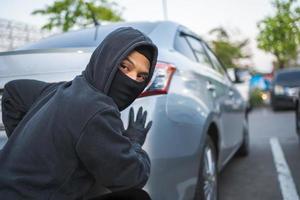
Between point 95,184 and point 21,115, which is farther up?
point 21,115

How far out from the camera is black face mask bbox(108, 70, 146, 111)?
1651 millimetres

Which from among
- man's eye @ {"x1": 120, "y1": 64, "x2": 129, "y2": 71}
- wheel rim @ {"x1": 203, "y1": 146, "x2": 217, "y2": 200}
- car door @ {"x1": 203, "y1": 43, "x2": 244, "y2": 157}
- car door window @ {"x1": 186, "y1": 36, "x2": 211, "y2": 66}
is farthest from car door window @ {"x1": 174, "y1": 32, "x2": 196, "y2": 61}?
man's eye @ {"x1": 120, "y1": 64, "x2": 129, "y2": 71}

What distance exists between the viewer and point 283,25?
4730 millimetres

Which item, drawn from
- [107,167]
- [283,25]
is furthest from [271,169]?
[107,167]

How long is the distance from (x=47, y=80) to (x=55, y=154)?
84cm

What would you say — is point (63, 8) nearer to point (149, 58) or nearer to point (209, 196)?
point (209, 196)

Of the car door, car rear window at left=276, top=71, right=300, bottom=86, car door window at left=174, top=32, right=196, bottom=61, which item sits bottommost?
car rear window at left=276, top=71, right=300, bottom=86

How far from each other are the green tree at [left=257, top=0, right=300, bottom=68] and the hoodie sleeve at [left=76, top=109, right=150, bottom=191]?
363 centimetres

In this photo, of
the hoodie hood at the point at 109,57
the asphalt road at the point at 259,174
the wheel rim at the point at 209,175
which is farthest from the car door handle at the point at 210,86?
the hoodie hood at the point at 109,57

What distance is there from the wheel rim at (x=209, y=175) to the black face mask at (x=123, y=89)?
135 centimetres

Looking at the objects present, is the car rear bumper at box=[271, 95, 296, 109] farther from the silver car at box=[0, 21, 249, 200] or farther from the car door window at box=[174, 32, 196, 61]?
the car door window at box=[174, 32, 196, 61]

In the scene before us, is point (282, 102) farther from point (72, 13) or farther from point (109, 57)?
point (109, 57)

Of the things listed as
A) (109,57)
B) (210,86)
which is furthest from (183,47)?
(109,57)

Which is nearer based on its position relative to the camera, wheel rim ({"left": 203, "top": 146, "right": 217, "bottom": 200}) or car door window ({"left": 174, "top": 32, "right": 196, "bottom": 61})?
wheel rim ({"left": 203, "top": 146, "right": 217, "bottom": 200})
